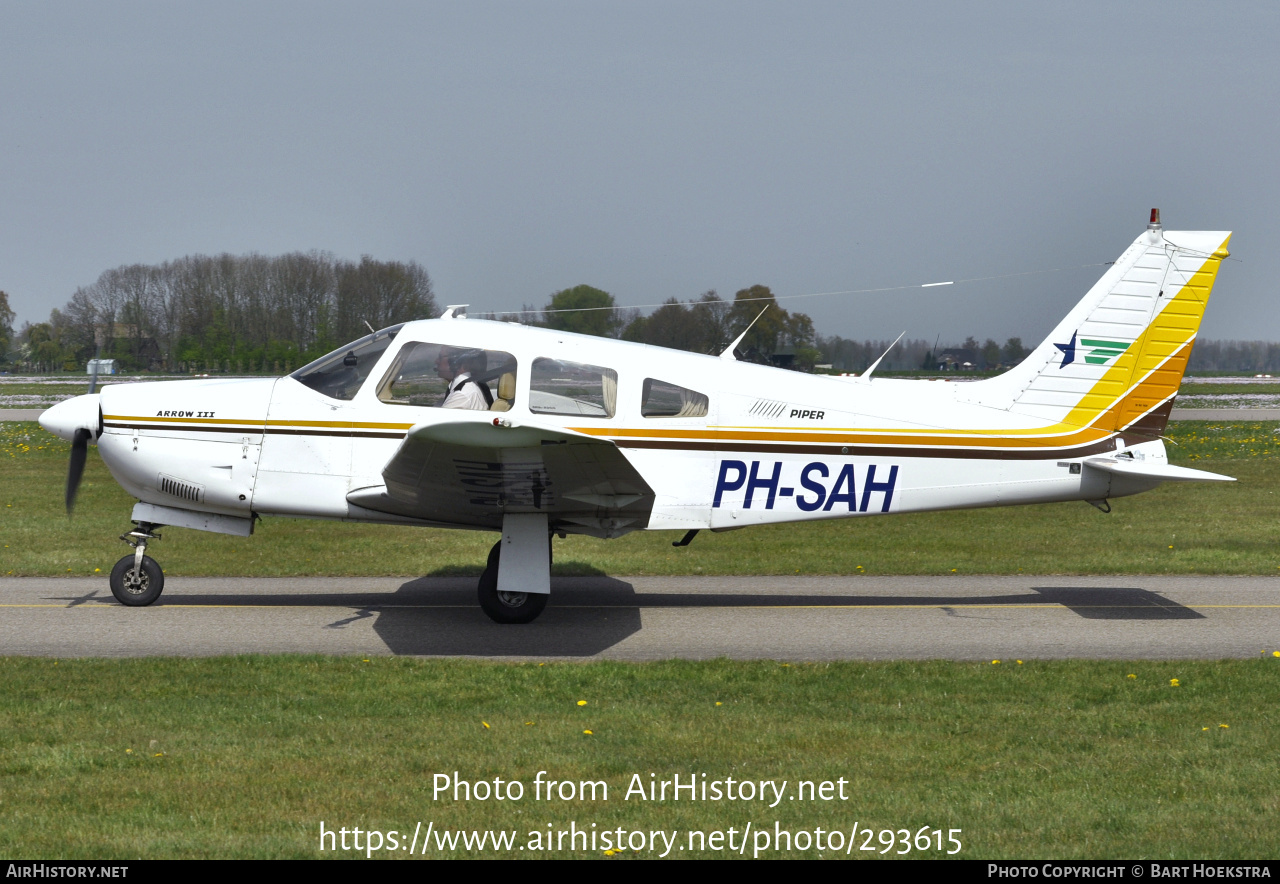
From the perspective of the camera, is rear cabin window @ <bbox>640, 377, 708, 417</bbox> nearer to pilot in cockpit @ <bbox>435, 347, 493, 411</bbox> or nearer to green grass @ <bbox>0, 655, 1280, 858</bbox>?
pilot in cockpit @ <bbox>435, 347, 493, 411</bbox>

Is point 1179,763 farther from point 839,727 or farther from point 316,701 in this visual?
point 316,701

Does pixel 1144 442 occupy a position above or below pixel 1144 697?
above

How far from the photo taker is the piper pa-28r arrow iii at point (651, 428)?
898 cm

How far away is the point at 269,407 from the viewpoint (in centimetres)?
916

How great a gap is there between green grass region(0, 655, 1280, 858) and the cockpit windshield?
2.42m

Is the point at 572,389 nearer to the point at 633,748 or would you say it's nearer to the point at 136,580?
the point at 633,748

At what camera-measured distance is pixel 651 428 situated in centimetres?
906

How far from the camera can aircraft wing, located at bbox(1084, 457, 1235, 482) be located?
9.14m

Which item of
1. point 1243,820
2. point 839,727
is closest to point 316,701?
point 839,727

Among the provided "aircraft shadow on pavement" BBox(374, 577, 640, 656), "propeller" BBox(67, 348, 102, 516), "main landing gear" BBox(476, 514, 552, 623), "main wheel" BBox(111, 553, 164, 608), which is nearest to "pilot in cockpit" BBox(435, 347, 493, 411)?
"main landing gear" BBox(476, 514, 552, 623)

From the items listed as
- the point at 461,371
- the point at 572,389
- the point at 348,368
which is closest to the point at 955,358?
the point at 572,389

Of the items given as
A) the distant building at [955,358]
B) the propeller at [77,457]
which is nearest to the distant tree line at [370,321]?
the distant building at [955,358]

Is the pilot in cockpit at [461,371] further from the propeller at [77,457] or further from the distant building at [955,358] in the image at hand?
the distant building at [955,358]
